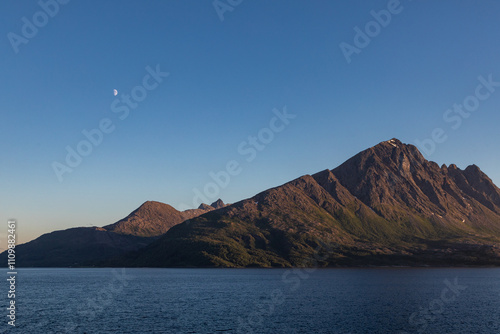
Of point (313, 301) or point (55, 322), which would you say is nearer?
point (55, 322)

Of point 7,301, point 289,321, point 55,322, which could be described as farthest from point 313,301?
point 7,301

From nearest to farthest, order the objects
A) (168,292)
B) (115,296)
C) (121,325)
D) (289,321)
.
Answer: (121,325)
(289,321)
(115,296)
(168,292)

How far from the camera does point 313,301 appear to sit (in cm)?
15425

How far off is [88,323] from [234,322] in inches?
1512

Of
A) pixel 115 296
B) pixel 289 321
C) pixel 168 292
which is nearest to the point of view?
pixel 289 321

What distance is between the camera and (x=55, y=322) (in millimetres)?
107000

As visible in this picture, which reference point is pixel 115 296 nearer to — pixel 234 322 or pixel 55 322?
pixel 55 322

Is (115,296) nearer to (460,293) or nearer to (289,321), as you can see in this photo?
(289,321)

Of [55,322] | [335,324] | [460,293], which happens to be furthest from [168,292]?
[460,293]

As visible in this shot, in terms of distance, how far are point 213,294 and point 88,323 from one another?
7737 cm

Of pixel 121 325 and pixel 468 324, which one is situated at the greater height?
pixel 121 325

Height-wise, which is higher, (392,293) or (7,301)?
(7,301)

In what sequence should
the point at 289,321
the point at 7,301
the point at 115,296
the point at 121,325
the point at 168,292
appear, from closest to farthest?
the point at 121,325 → the point at 289,321 → the point at 7,301 → the point at 115,296 → the point at 168,292

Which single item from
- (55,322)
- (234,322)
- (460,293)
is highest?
(55,322)
